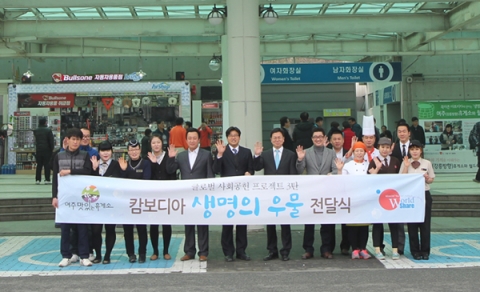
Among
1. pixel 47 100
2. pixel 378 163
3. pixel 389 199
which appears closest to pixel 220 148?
pixel 378 163

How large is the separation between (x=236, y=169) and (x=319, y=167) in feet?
3.80

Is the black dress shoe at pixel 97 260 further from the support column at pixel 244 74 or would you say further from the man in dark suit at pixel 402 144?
the man in dark suit at pixel 402 144

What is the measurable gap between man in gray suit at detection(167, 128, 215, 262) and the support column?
98.6 inches

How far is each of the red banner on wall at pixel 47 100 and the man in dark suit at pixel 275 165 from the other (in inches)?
518

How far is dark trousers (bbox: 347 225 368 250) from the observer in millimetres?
8422

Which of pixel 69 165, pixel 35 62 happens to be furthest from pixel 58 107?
pixel 69 165

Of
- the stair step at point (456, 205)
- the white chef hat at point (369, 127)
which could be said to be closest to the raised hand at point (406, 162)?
the white chef hat at point (369, 127)

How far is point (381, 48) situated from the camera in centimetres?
2019

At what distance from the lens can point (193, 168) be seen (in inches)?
332

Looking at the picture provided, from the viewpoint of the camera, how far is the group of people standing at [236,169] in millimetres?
8305

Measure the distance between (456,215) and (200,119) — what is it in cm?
1012

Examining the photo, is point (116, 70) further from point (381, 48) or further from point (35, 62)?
point (381, 48)

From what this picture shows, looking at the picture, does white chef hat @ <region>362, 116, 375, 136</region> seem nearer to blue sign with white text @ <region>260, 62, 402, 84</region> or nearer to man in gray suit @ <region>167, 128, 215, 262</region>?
man in gray suit @ <region>167, 128, 215, 262</region>

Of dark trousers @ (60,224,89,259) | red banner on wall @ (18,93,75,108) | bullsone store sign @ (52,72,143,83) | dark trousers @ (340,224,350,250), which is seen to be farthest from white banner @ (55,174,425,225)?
red banner on wall @ (18,93,75,108)
